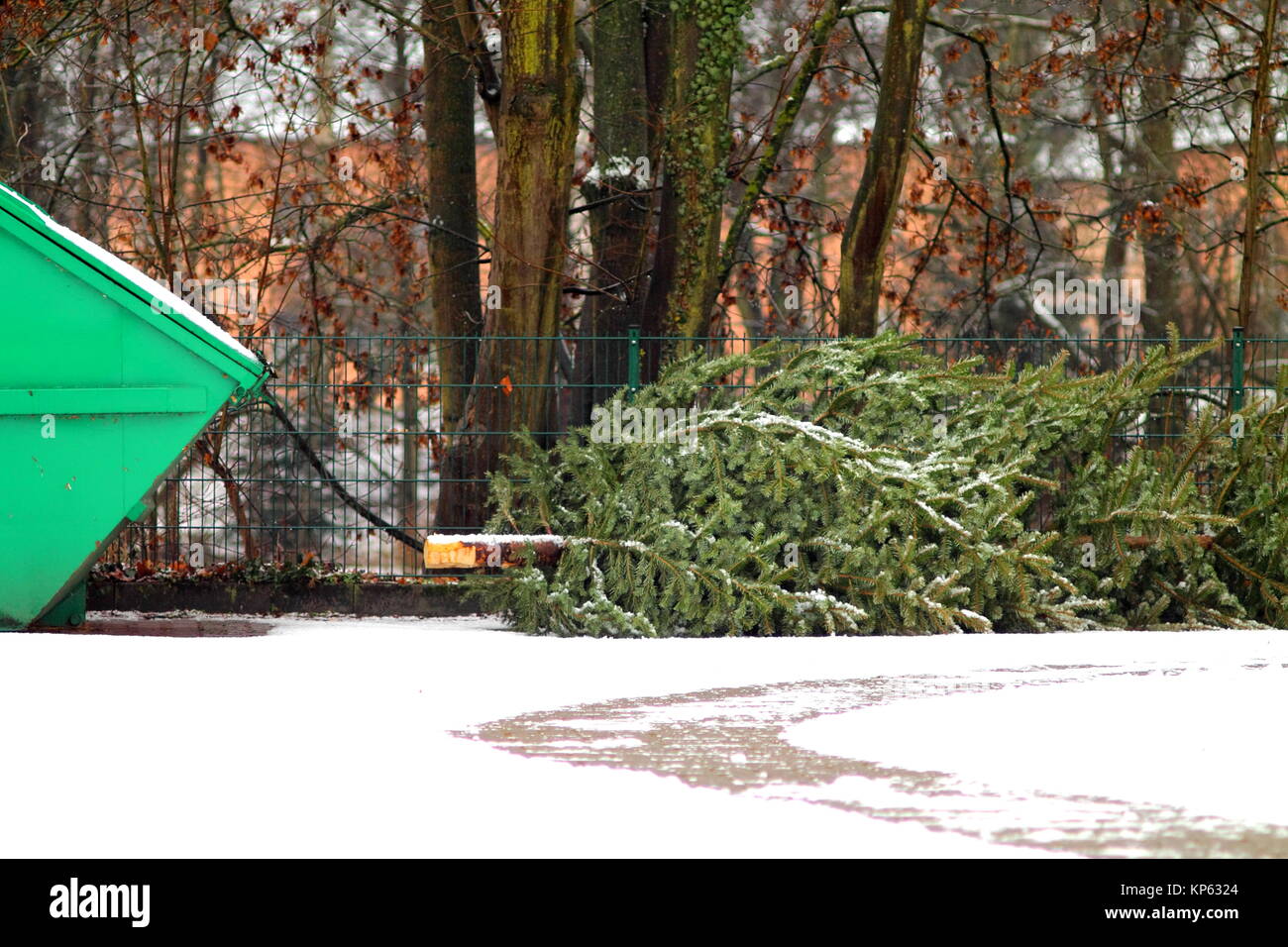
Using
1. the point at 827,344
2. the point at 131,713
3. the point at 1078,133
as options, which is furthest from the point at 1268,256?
the point at 131,713

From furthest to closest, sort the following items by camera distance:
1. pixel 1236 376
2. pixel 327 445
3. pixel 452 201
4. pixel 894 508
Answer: pixel 452 201, pixel 327 445, pixel 1236 376, pixel 894 508

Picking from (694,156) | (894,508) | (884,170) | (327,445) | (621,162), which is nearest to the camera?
(894,508)

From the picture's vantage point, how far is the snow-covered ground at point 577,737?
440 centimetres

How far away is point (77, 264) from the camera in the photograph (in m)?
8.22

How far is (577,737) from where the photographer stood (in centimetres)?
583

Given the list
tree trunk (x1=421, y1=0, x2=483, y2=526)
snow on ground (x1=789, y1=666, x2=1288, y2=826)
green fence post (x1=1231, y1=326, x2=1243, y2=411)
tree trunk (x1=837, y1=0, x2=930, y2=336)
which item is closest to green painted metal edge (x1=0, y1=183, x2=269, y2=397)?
snow on ground (x1=789, y1=666, x2=1288, y2=826)

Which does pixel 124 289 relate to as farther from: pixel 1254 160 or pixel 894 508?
pixel 1254 160

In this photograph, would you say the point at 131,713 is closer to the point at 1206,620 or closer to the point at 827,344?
the point at 827,344

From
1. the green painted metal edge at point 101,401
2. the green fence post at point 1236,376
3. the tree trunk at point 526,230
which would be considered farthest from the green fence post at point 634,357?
the green fence post at point 1236,376

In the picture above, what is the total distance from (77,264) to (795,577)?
415cm

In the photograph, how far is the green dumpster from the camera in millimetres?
8258

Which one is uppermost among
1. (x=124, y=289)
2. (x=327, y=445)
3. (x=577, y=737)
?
(x=124, y=289)

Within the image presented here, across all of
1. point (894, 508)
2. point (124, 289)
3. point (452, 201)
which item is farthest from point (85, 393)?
point (452, 201)

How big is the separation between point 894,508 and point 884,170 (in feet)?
10.2
